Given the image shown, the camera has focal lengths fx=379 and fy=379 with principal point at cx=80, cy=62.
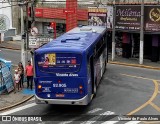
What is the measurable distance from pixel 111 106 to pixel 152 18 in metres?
15.0

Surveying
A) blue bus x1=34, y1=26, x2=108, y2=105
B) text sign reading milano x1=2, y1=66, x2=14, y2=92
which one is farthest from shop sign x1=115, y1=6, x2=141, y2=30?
blue bus x1=34, y1=26, x2=108, y2=105

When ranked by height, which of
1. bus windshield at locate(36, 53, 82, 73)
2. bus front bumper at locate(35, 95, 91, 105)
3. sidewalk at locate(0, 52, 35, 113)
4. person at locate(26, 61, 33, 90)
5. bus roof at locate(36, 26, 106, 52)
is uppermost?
bus roof at locate(36, 26, 106, 52)

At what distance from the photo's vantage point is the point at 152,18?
3244 cm

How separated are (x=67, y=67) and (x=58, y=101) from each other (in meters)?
1.69

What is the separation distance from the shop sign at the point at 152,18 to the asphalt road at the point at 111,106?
7998 mm

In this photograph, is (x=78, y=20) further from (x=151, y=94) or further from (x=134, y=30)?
(x=151, y=94)

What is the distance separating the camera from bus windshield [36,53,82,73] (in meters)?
17.6

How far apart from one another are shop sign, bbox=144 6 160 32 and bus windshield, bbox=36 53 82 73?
53.4 ft

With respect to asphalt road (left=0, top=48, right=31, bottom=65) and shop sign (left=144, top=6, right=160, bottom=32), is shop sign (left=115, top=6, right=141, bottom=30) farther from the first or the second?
asphalt road (left=0, top=48, right=31, bottom=65)

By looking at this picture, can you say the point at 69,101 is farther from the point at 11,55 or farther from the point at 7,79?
the point at 11,55

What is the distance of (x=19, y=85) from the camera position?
2342cm

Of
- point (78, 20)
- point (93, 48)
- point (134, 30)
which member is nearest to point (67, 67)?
point (93, 48)

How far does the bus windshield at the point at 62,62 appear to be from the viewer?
57.8ft

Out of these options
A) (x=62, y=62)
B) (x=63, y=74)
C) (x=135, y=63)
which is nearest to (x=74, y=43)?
(x=62, y=62)
